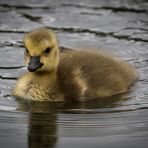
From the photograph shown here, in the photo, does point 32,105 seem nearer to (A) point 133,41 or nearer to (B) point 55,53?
(B) point 55,53

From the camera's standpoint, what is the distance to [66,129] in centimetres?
548

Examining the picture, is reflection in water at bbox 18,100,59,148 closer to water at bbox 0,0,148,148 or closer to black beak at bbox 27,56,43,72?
water at bbox 0,0,148,148

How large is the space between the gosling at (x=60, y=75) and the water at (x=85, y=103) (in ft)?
0.33

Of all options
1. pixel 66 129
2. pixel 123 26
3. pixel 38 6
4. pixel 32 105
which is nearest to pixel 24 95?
pixel 32 105

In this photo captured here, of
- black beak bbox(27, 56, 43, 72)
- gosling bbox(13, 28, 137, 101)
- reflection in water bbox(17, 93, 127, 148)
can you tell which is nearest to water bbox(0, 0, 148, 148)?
reflection in water bbox(17, 93, 127, 148)

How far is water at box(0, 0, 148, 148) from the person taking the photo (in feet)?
17.4

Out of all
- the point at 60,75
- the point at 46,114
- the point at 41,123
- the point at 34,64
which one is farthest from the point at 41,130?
the point at 60,75

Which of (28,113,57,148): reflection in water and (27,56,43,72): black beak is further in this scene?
(27,56,43,72): black beak

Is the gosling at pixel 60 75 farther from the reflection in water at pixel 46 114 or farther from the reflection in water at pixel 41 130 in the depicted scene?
the reflection in water at pixel 41 130

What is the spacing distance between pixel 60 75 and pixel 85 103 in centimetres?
33

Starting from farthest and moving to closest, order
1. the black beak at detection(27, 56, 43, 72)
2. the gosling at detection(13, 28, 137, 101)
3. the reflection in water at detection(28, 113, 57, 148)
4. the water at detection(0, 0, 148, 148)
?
the gosling at detection(13, 28, 137, 101) < the black beak at detection(27, 56, 43, 72) < the water at detection(0, 0, 148, 148) < the reflection in water at detection(28, 113, 57, 148)

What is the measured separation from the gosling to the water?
10cm

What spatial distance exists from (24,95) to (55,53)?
446mm

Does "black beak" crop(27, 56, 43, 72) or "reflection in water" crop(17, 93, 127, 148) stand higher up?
"black beak" crop(27, 56, 43, 72)
